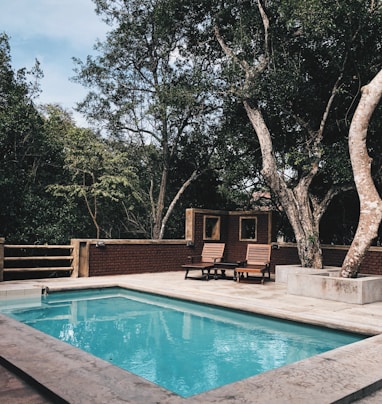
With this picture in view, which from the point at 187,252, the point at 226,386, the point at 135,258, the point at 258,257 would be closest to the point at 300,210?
the point at 258,257

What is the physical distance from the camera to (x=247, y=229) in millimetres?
13703

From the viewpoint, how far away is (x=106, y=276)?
10562 mm

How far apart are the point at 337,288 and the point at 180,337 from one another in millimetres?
3125

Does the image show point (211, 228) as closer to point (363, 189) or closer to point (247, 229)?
point (247, 229)

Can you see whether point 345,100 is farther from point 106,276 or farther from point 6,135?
point 6,135

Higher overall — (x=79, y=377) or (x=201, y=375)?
(x=79, y=377)

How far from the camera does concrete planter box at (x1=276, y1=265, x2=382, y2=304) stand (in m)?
7.02

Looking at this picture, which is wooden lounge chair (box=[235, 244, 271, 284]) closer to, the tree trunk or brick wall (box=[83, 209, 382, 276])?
the tree trunk

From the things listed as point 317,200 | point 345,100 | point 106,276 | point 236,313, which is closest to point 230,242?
point 317,200

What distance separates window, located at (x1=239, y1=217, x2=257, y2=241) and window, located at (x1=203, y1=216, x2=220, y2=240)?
28.4 inches

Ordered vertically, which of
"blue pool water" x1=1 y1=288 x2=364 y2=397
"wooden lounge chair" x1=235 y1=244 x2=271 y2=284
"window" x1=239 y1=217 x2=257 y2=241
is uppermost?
"window" x1=239 y1=217 x2=257 y2=241

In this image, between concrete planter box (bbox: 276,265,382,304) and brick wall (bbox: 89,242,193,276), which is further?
brick wall (bbox: 89,242,193,276)

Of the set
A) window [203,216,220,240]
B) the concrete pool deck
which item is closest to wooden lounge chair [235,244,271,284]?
window [203,216,220,240]

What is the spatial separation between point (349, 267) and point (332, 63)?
484 cm
